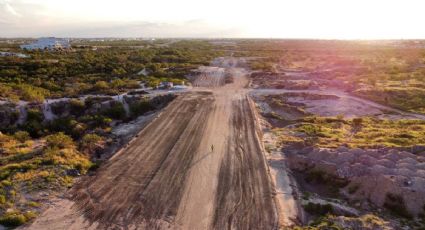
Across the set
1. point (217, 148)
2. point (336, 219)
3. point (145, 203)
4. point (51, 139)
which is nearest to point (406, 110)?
point (217, 148)

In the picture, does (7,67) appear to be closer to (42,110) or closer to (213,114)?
(42,110)

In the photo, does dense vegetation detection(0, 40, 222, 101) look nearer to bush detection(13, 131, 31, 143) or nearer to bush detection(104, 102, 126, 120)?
bush detection(104, 102, 126, 120)

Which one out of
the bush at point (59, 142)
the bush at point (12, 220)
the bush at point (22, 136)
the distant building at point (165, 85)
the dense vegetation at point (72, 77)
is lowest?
the bush at point (12, 220)

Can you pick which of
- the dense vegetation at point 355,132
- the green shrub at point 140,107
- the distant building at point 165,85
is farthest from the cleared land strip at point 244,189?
the distant building at point 165,85

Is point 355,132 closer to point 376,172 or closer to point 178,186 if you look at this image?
point 376,172

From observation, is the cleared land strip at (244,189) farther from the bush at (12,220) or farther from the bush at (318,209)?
the bush at (12,220)

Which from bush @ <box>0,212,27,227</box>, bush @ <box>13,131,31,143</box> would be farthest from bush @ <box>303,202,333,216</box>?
bush @ <box>13,131,31,143</box>

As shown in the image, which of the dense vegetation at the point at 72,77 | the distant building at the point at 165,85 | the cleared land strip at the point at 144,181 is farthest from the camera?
the distant building at the point at 165,85

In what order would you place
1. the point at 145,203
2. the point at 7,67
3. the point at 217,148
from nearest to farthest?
the point at 145,203 < the point at 217,148 < the point at 7,67
